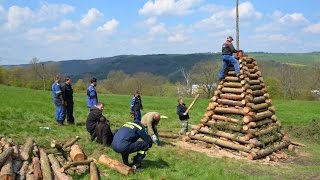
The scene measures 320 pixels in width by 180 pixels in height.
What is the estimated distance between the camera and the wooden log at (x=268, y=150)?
51.4 ft

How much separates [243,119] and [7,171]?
988 centimetres

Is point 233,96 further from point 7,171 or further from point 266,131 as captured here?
point 7,171

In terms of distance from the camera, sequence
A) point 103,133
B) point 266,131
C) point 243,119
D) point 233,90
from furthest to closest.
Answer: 1. point 233,90
2. point 266,131
3. point 243,119
4. point 103,133

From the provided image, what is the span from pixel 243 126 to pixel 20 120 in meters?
10.4

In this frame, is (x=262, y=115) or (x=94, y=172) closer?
(x=94, y=172)

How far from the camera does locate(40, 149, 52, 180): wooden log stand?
33.1 ft

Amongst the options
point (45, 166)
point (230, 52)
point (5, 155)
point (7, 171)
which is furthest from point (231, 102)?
point (7, 171)

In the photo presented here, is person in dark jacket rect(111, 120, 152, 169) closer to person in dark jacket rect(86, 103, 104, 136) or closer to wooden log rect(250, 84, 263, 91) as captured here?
person in dark jacket rect(86, 103, 104, 136)

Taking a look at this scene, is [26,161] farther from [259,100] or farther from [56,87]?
[259,100]

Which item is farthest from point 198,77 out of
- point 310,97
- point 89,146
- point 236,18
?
point 89,146

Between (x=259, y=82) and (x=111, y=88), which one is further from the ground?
(x=259, y=82)

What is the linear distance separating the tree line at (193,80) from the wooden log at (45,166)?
2579 inches

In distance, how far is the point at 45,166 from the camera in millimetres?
10688

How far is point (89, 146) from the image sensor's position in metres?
13.7
